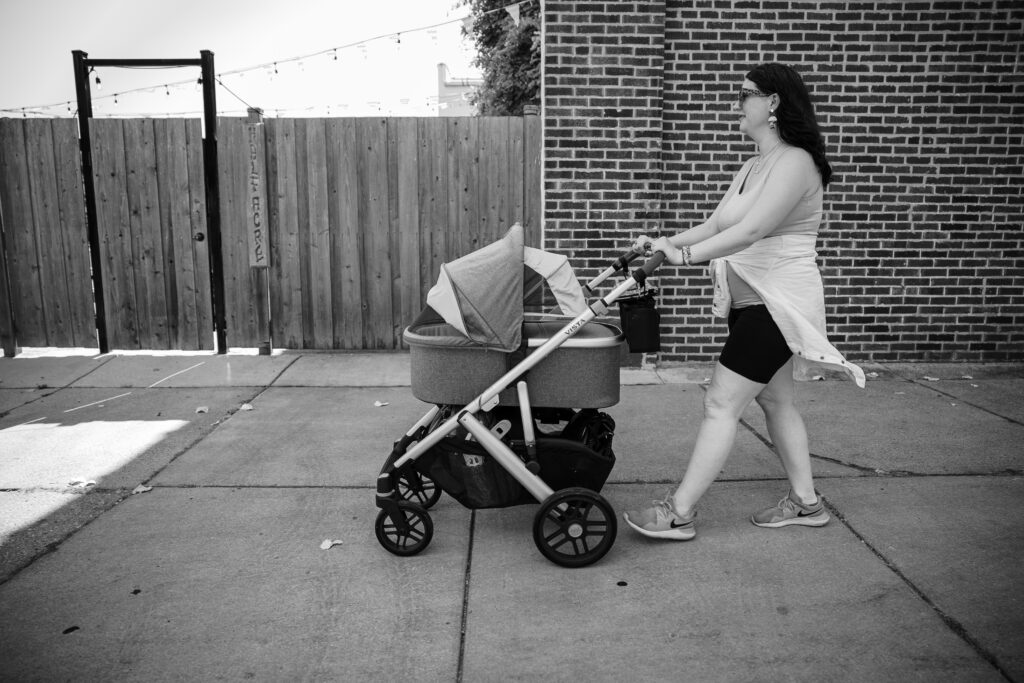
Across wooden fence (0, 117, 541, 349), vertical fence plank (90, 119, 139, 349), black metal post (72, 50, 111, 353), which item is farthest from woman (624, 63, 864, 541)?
black metal post (72, 50, 111, 353)

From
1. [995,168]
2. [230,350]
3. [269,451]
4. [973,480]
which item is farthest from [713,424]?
[230,350]

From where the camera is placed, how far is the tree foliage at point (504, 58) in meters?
22.1

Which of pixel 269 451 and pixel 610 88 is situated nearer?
pixel 269 451

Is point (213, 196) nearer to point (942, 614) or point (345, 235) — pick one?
point (345, 235)

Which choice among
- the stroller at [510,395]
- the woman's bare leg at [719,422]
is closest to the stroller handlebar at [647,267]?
the stroller at [510,395]

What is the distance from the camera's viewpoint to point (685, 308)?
632 centimetres

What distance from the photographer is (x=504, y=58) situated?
23031 millimetres

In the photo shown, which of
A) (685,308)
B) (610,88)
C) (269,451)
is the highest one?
(610,88)

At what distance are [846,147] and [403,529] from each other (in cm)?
486

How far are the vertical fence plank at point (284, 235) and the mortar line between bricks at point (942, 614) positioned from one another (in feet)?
16.5

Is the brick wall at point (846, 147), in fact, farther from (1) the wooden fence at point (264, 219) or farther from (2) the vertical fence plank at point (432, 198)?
(2) the vertical fence plank at point (432, 198)

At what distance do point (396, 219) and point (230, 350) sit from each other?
6.59ft

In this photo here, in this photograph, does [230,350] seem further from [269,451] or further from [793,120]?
[793,120]

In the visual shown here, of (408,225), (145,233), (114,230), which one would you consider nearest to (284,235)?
(408,225)
